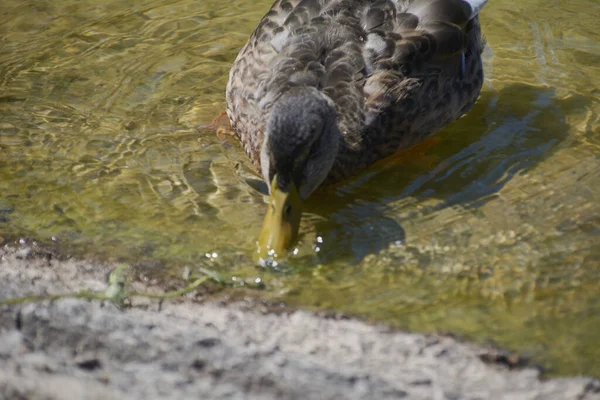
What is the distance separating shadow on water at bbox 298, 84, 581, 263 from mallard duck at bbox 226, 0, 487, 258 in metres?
0.16

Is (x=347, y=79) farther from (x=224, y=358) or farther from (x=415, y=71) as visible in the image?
(x=224, y=358)

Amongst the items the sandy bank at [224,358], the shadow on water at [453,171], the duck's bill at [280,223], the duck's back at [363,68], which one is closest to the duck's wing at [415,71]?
the duck's back at [363,68]

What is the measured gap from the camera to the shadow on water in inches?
195

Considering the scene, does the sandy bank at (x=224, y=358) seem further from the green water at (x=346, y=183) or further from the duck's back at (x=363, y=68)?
the duck's back at (x=363, y=68)

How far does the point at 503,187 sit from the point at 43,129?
3.30 meters

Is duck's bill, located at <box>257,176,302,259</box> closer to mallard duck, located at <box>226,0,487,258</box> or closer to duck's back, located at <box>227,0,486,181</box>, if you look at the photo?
mallard duck, located at <box>226,0,487,258</box>

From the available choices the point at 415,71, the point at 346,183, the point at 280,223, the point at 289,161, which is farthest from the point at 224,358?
the point at 415,71

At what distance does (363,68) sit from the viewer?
5.53 m

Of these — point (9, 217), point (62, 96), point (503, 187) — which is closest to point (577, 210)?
point (503, 187)

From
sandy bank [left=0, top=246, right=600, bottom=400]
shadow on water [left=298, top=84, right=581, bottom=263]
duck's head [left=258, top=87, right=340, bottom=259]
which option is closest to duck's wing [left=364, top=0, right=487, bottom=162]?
shadow on water [left=298, top=84, right=581, bottom=263]

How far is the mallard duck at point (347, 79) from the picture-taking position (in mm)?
5184

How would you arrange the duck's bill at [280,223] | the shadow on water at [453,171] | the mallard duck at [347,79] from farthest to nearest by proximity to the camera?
the mallard duck at [347,79]
the shadow on water at [453,171]
the duck's bill at [280,223]

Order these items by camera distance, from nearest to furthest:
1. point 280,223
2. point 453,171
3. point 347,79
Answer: point 280,223 < point 347,79 < point 453,171

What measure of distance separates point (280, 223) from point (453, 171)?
1.53 metres
